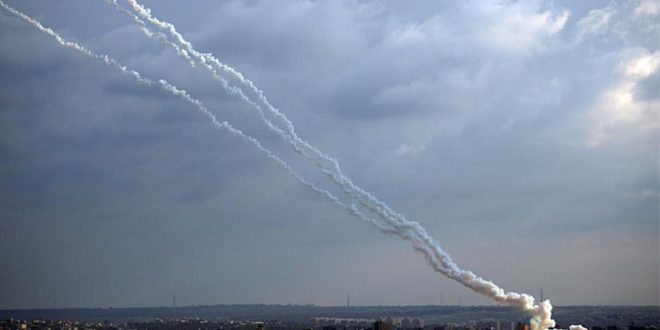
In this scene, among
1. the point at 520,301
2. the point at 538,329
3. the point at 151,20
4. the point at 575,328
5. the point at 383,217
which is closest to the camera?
the point at 151,20

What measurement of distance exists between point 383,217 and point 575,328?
37.3m

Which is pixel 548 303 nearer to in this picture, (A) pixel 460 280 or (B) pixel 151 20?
(A) pixel 460 280

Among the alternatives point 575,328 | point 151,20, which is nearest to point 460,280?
point 575,328

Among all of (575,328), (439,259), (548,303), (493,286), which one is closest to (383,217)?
(439,259)

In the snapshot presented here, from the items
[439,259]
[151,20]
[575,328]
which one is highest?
[151,20]

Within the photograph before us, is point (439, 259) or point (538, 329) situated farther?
point (538, 329)

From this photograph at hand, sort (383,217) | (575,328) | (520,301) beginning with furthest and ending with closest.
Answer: (575,328) → (520,301) → (383,217)

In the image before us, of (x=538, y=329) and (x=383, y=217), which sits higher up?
(x=383, y=217)

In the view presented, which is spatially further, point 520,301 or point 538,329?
point 538,329

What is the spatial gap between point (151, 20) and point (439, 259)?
38629 millimetres

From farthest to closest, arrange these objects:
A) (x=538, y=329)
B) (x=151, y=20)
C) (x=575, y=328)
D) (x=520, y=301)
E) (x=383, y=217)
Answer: (x=575, y=328), (x=538, y=329), (x=520, y=301), (x=383, y=217), (x=151, y=20)

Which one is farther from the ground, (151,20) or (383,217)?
(151,20)

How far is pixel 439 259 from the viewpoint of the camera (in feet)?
340

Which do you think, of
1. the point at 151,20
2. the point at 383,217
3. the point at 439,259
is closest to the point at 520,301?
the point at 439,259
